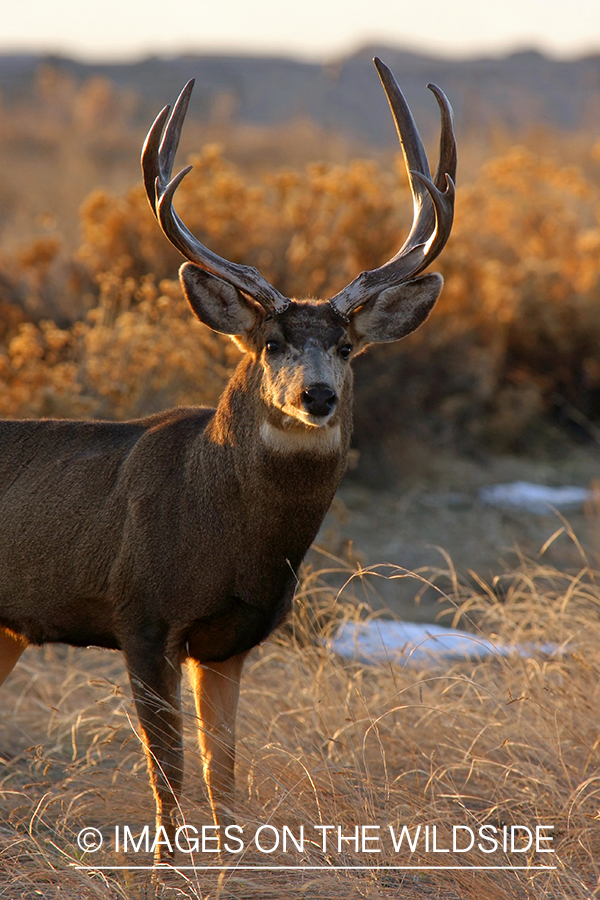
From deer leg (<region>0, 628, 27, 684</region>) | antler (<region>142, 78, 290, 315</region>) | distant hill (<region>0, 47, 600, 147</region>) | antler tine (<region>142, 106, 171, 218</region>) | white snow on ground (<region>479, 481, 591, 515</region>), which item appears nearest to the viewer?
antler (<region>142, 78, 290, 315</region>)

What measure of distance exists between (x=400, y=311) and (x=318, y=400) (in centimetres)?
85

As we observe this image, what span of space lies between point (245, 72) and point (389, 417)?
2913 inches

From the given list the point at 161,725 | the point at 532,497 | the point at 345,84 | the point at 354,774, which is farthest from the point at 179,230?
the point at 345,84

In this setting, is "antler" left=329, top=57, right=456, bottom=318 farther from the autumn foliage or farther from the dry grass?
the autumn foliage

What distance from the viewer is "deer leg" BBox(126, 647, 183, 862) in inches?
155

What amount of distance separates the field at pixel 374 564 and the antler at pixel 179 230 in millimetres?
1126

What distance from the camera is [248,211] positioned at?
33.8 feet

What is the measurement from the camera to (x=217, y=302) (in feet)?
13.9

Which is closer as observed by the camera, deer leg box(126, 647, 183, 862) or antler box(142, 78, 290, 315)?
deer leg box(126, 647, 183, 862)

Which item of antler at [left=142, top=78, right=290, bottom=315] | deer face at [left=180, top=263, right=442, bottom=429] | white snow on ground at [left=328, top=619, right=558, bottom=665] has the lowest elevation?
white snow on ground at [left=328, top=619, right=558, bottom=665]

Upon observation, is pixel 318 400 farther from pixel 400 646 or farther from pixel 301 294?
pixel 301 294

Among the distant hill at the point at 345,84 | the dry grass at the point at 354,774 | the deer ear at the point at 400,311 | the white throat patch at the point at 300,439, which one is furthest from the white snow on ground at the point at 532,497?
the distant hill at the point at 345,84

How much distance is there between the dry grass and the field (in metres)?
0.02

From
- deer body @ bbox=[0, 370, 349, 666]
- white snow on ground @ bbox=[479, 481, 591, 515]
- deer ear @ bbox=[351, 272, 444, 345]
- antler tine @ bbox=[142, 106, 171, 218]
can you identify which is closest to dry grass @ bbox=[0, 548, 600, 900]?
deer body @ bbox=[0, 370, 349, 666]
